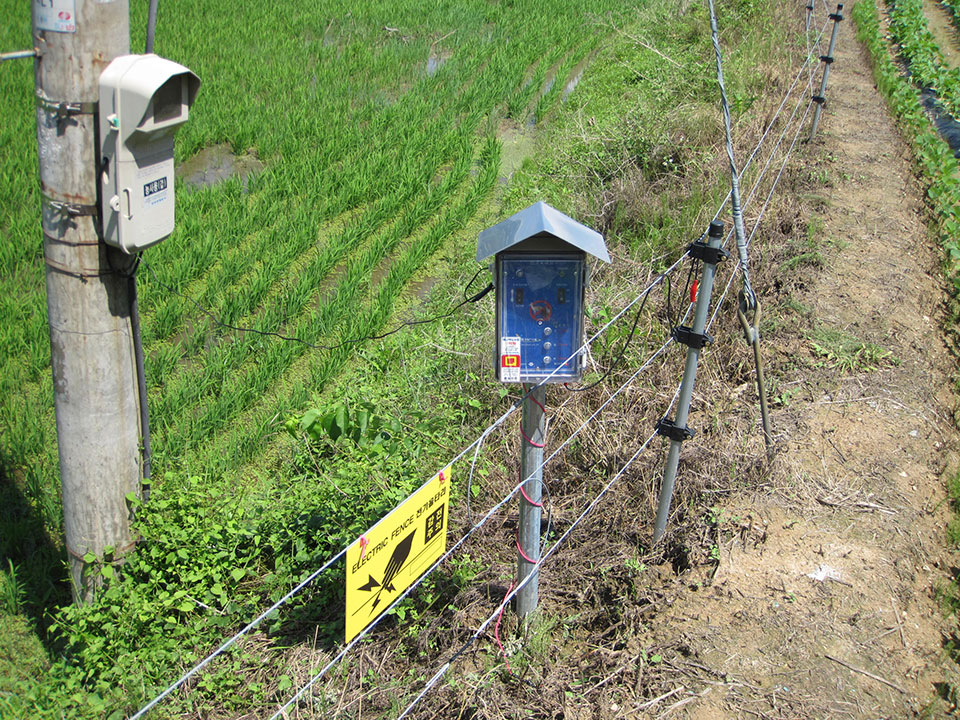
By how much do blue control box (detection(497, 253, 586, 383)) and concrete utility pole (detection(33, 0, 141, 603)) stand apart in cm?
155

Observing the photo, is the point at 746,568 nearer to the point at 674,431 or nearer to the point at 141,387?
the point at 674,431

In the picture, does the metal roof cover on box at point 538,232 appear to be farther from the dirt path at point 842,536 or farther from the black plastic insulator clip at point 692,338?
the dirt path at point 842,536

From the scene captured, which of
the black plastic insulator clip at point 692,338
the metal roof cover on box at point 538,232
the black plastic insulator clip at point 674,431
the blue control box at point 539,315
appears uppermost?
the metal roof cover on box at point 538,232

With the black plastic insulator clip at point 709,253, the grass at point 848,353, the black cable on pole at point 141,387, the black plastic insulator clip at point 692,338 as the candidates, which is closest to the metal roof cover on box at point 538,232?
the black plastic insulator clip at point 709,253

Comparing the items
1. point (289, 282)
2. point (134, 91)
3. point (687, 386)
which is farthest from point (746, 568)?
point (289, 282)

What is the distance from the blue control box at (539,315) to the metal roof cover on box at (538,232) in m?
0.06

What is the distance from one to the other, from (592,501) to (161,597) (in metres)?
1.71

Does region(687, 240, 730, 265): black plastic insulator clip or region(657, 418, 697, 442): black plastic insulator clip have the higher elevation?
region(687, 240, 730, 265): black plastic insulator clip

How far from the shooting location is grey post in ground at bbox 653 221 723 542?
2762 millimetres

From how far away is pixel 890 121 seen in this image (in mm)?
8109

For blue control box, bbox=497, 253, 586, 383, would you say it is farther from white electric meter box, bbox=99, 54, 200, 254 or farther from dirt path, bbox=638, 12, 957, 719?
white electric meter box, bbox=99, 54, 200, 254

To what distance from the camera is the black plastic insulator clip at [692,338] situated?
287cm

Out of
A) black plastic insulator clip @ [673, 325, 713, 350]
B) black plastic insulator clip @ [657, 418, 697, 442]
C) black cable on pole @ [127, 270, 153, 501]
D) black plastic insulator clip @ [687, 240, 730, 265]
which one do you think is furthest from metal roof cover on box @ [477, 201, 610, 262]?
black cable on pole @ [127, 270, 153, 501]

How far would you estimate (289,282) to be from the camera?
591 cm
